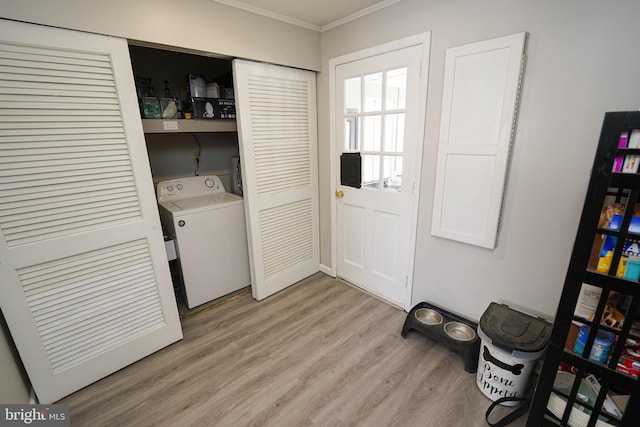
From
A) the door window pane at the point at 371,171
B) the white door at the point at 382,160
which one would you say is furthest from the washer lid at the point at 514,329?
the door window pane at the point at 371,171

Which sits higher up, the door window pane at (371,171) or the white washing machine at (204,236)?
the door window pane at (371,171)

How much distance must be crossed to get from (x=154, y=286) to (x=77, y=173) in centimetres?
82

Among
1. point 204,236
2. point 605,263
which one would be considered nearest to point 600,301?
point 605,263

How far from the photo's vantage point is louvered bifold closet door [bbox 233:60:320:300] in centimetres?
213

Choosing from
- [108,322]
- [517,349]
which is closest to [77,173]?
[108,322]

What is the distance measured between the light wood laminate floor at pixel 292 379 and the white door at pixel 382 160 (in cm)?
41

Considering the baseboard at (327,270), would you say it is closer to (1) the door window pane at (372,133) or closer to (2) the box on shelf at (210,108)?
(1) the door window pane at (372,133)

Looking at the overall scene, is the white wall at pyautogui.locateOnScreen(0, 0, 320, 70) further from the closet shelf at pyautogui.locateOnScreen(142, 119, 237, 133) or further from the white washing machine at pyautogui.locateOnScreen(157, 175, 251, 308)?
the white washing machine at pyautogui.locateOnScreen(157, 175, 251, 308)

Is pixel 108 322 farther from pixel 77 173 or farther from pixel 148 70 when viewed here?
pixel 148 70

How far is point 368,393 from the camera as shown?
1.57 metres

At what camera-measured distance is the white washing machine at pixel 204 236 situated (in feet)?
7.14

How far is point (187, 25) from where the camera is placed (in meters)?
1.68

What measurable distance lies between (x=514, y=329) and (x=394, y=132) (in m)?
1.47

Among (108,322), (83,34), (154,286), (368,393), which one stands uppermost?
(83,34)
